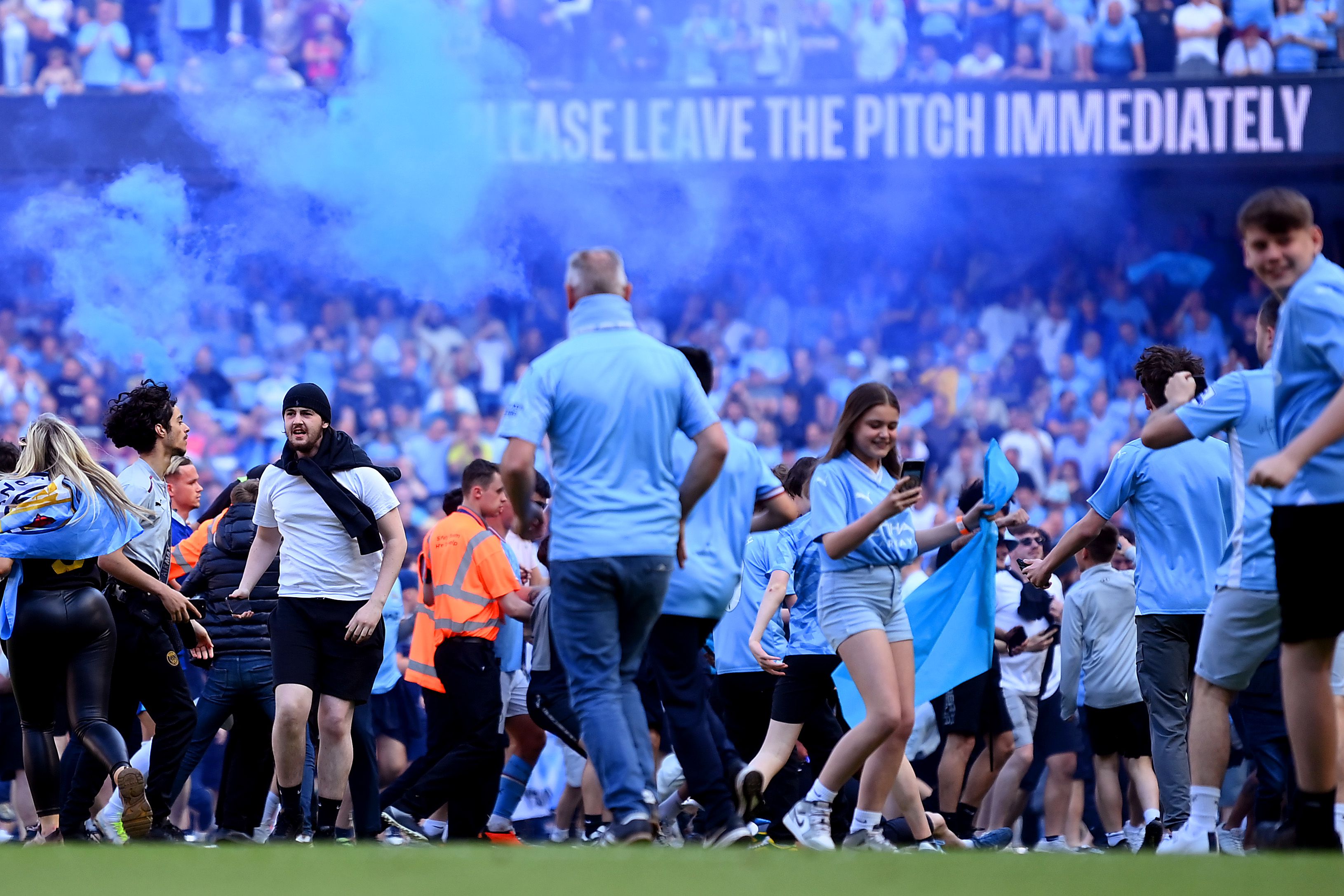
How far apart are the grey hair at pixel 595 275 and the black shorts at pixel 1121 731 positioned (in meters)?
3.49

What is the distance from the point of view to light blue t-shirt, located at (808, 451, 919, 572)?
5441mm

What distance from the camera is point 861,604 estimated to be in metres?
5.39

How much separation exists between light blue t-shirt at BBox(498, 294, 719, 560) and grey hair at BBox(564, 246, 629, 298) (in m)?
0.18

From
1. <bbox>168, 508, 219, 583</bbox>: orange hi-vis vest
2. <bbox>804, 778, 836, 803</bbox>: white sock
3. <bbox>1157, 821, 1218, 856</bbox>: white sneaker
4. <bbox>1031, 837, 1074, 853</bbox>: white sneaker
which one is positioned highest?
<bbox>168, 508, 219, 583</bbox>: orange hi-vis vest

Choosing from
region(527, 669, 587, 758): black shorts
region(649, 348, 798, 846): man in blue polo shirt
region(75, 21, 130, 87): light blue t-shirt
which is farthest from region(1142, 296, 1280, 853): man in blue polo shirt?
region(75, 21, 130, 87): light blue t-shirt

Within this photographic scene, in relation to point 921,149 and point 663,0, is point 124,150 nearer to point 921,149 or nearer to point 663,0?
point 663,0

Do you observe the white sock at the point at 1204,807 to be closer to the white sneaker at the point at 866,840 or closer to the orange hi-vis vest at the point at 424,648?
the white sneaker at the point at 866,840

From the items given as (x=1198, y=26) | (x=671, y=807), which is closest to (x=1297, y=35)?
(x=1198, y=26)

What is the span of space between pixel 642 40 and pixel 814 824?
39.5 feet

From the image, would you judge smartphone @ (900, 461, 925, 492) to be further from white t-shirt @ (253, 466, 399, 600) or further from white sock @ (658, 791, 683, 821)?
white sock @ (658, 791, 683, 821)

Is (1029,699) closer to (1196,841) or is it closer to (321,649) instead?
(1196,841)

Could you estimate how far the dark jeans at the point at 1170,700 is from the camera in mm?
5820

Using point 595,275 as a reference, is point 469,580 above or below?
below

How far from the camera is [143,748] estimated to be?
305 inches
